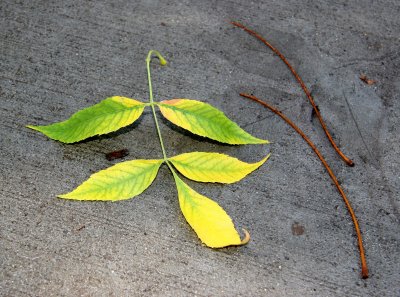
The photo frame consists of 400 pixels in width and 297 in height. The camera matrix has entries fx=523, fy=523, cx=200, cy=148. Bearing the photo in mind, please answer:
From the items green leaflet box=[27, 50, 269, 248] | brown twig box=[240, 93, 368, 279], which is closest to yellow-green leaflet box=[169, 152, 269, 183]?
green leaflet box=[27, 50, 269, 248]

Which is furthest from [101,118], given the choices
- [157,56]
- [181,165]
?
[157,56]

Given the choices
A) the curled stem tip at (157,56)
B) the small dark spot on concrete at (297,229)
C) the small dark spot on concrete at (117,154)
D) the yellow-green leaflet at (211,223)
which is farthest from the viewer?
the curled stem tip at (157,56)

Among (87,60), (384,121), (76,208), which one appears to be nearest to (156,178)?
(76,208)

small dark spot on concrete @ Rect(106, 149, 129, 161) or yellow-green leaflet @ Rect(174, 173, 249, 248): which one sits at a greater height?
yellow-green leaflet @ Rect(174, 173, 249, 248)

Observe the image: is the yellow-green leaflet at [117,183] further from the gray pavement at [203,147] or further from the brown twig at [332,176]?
the brown twig at [332,176]

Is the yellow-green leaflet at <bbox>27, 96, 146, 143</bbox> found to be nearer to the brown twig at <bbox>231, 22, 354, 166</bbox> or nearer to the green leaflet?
the green leaflet

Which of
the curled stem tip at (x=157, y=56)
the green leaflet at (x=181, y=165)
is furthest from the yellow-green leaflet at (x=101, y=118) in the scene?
the curled stem tip at (x=157, y=56)

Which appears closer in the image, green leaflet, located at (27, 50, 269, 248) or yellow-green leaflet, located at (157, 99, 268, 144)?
green leaflet, located at (27, 50, 269, 248)

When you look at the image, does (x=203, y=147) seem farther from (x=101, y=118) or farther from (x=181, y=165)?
(x=101, y=118)
